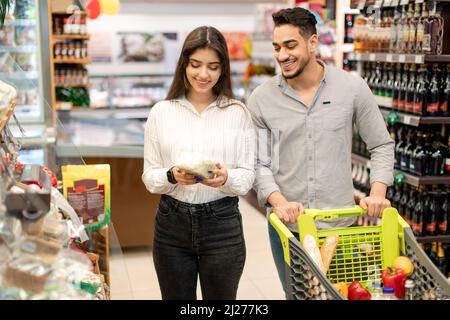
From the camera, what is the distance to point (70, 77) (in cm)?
691

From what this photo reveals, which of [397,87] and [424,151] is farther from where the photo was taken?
[397,87]

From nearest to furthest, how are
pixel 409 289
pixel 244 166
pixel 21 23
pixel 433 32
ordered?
pixel 409 289 < pixel 244 166 < pixel 433 32 < pixel 21 23

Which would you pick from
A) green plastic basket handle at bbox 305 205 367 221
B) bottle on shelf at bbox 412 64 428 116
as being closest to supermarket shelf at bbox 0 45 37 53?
bottle on shelf at bbox 412 64 428 116

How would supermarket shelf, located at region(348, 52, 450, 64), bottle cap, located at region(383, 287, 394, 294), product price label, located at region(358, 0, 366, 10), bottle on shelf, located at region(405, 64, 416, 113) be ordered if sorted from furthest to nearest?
product price label, located at region(358, 0, 366, 10) → bottle on shelf, located at region(405, 64, 416, 113) → supermarket shelf, located at region(348, 52, 450, 64) → bottle cap, located at region(383, 287, 394, 294)

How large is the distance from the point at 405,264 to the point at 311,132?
2.54 ft

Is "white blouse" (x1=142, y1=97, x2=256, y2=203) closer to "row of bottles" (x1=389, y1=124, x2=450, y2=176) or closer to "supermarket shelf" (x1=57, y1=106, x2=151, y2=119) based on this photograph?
"row of bottles" (x1=389, y1=124, x2=450, y2=176)

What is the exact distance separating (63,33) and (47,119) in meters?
3.70

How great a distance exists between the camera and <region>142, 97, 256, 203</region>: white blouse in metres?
2.32

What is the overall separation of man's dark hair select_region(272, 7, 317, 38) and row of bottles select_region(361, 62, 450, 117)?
6.78ft

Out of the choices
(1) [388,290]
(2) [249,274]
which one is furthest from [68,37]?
(1) [388,290]

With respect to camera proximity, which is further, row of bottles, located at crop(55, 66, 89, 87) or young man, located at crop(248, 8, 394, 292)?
row of bottles, located at crop(55, 66, 89, 87)

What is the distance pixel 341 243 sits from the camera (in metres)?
2.15

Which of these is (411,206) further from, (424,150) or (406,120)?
(406,120)
